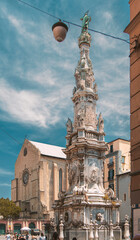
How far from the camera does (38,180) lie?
219 feet

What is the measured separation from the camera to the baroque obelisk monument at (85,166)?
1179 inches

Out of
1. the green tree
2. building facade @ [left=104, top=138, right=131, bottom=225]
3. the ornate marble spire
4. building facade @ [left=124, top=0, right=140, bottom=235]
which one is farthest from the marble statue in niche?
the green tree

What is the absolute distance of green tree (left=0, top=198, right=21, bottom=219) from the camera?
61656mm

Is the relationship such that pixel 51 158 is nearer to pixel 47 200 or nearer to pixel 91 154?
pixel 47 200

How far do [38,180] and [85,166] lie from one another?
3642cm

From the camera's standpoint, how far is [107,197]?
A: 3183 centimetres

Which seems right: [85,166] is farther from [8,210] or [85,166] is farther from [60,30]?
[8,210]

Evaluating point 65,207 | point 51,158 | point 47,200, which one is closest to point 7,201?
point 47,200

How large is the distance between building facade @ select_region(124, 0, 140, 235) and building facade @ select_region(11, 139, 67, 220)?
53.8 meters

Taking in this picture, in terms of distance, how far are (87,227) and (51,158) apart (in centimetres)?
4207

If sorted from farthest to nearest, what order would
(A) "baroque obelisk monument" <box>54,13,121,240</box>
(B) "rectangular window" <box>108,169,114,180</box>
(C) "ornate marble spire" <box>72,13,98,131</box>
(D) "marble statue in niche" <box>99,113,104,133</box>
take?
(B) "rectangular window" <box>108,169,114,180</box>
(D) "marble statue in niche" <box>99,113,104,133</box>
(C) "ornate marble spire" <box>72,13,98,131</box>
(A) "baroque obelisk monument" <box>54,13,121,240</box>

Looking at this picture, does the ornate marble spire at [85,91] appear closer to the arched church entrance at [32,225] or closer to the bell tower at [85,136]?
the bell tower at [85,136]

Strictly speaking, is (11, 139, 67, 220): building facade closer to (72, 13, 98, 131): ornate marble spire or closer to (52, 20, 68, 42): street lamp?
(72, 13, 98, 131): ornate marble spire

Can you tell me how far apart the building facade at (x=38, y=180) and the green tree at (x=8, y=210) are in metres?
1.69
